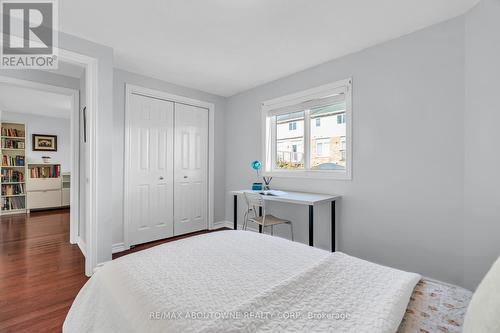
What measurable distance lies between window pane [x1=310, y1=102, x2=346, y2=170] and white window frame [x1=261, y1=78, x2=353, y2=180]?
83 mm

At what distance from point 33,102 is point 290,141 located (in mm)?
5223

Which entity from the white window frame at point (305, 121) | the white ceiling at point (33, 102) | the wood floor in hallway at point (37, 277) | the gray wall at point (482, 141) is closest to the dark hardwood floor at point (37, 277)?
the wood floor in hallway at point (37, 277)

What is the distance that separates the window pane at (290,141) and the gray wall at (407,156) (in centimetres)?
55

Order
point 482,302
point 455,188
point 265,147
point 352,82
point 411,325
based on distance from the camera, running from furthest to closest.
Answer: point 265,147 < point 352,82 < point 455,188 < point 411,325 < point 482,302

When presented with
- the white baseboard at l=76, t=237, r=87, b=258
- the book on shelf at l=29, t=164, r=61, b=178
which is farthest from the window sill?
the book on shelf at l=29, t=164, r=61, b=178

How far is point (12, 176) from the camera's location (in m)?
5.54

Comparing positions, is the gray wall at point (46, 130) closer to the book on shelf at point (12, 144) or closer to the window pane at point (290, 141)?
the book on shelf at point (12, 144)

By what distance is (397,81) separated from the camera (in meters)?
2.32

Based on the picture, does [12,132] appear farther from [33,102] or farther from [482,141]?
[482,141]

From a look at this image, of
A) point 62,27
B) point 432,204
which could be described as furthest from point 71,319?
point 432,204

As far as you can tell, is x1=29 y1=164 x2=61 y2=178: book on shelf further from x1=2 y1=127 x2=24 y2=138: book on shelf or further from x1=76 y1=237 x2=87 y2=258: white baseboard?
x1=76 y1=237 x2=87 y2=258: white baseboard

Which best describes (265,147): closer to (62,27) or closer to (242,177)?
(242,177)

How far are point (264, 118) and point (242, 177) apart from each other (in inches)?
40.8

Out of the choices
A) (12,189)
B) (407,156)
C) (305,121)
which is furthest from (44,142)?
(407,156)
